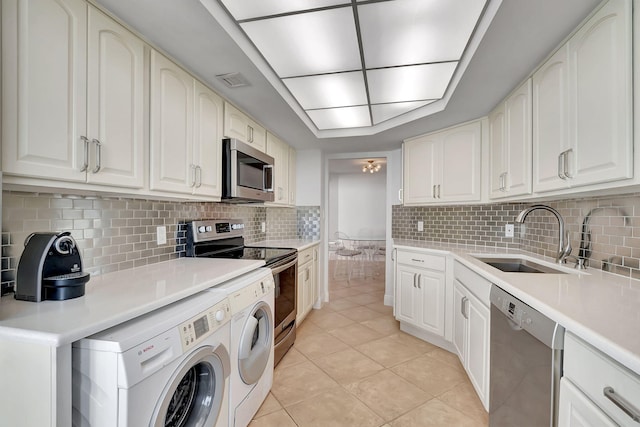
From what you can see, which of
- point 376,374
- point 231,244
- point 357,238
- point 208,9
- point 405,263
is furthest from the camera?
point 357,238

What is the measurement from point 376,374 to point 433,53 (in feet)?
7.35

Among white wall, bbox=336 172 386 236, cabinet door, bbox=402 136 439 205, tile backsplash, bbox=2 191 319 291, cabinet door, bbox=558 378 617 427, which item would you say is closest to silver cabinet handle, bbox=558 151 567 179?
cabinet door, bbox=558 378 617 427

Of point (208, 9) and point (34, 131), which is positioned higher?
point (208, 9)

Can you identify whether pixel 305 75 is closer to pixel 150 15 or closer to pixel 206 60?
pixel 206 60

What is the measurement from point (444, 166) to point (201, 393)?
2.64 metres

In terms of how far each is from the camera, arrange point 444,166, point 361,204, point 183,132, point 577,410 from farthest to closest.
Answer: point 361,204 < point 444,166 < point 183,132 < point 577,410

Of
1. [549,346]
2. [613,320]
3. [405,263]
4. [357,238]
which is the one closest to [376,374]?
[405,263]

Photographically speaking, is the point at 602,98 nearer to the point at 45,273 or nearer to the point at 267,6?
the point at 267,6

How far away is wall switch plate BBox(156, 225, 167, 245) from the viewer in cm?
183

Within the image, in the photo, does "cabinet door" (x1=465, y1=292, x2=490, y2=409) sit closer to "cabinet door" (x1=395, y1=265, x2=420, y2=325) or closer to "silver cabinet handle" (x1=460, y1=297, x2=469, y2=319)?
"silver cabinet handle" (x1=460, y1=297, x2=469, y2=319)

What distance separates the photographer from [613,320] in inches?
33.5

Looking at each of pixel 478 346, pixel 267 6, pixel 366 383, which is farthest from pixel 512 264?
pixel 267 6

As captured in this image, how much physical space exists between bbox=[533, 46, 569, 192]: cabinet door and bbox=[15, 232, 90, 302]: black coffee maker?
2.23 meters

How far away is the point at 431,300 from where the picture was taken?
2584 millimetres
